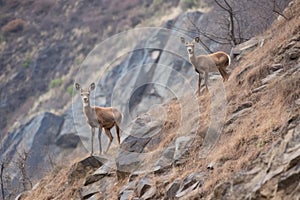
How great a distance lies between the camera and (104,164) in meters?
16.6

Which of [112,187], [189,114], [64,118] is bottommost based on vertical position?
[64,118]

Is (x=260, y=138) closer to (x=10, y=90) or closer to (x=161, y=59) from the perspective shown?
(x=161, y=59)

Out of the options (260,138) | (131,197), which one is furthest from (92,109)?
(260,138)

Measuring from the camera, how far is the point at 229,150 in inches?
485

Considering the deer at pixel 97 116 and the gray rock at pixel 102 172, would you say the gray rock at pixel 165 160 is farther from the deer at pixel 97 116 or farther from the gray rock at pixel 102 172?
the deer at pixel 97 116

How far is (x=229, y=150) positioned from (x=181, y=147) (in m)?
2.19

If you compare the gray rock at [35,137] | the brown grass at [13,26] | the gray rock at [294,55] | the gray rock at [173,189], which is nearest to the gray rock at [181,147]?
the gray rock at [173,189]

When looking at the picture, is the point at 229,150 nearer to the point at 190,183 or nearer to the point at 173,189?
the point at 190,183

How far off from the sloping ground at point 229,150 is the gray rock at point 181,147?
26 mm

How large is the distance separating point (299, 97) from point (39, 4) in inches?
2129

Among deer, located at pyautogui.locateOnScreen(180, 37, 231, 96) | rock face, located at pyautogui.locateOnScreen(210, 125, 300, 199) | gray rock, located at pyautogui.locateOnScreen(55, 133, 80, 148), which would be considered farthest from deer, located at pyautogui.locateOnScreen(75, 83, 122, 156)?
gray rock, located at pyautogui.locateOnScreen(55, 133, 80, 148)

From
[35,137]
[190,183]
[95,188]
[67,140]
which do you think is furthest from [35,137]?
[190,183]

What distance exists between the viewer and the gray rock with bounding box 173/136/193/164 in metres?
14.0

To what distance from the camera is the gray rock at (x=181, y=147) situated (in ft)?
46.0
